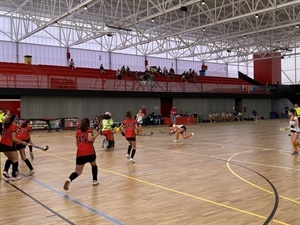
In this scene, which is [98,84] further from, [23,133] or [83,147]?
[83,147]

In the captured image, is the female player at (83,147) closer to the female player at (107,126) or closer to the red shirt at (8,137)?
the red shirt at (8,137)

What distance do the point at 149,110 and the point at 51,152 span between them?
22.6 m

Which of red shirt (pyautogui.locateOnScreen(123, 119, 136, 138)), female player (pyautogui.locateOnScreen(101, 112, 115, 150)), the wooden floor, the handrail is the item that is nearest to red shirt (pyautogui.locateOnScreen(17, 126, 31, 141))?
the wooden floor

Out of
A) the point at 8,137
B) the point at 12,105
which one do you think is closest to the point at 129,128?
the point at 8,137

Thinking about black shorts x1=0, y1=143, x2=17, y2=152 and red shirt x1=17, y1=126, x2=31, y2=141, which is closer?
black shorts x1=0, y1=143, x2=17, y2=152

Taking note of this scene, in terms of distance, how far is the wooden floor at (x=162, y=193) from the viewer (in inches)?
240

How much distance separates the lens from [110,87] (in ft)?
113

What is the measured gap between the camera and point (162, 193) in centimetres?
778

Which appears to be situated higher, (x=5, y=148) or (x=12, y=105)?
(x=12, y=105)

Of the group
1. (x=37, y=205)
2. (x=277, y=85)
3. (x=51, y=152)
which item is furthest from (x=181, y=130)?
(x=277, y=85)

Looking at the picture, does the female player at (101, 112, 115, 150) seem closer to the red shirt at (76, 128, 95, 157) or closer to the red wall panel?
the red shirt at (76, 128, 95, 157)

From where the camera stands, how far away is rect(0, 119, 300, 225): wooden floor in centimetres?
609

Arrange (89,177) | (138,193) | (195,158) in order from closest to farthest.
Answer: (138,193)
(89,177)
(195,158)

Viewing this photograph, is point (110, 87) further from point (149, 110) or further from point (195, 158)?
point (195, 158)
